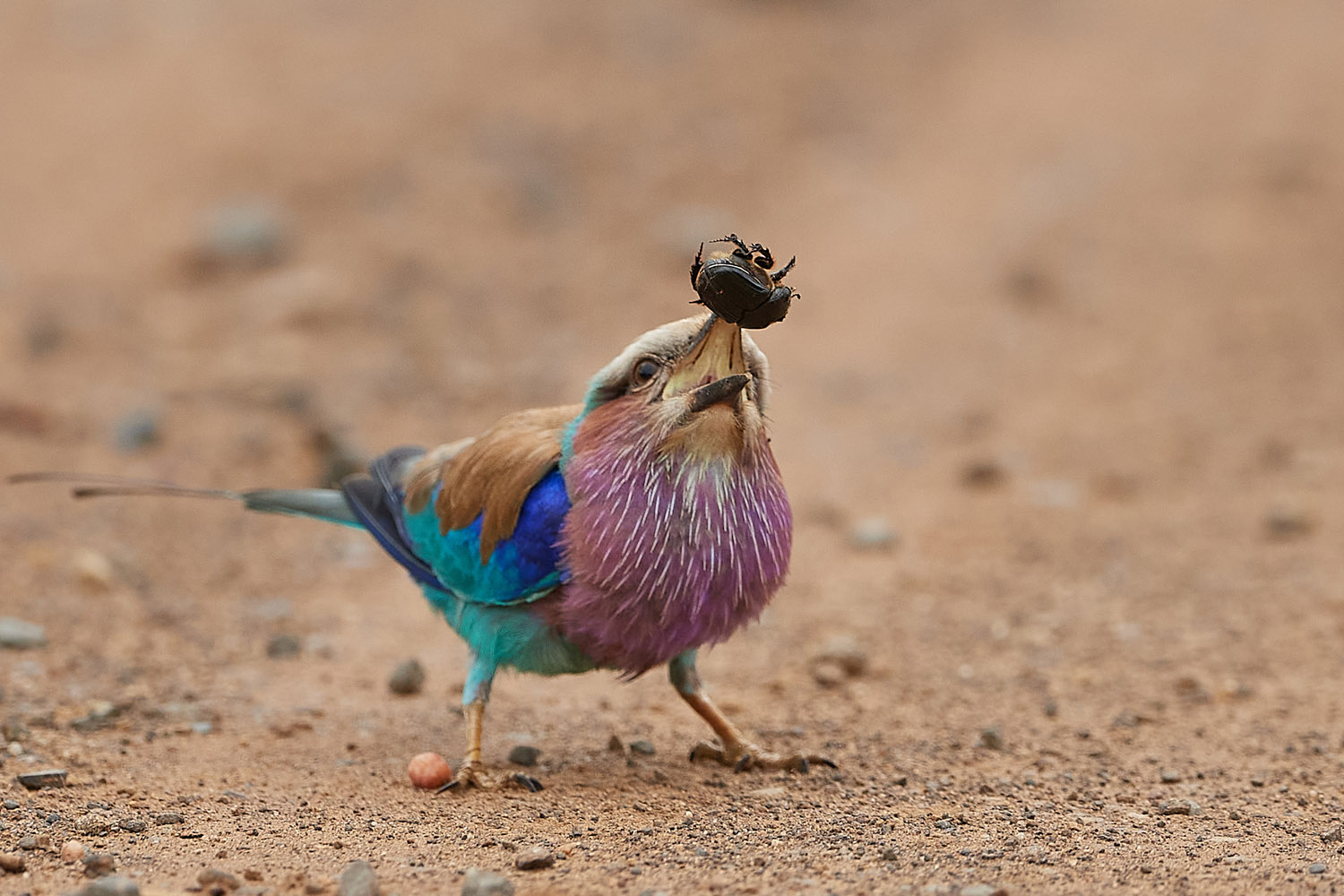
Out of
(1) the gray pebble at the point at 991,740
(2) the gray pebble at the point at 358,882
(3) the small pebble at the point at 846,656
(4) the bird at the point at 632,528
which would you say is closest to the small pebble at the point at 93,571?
(4) the bird at the point at 632,528

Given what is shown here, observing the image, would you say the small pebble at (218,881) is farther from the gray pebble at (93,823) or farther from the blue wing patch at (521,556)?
the blue wing patch at (521,556)

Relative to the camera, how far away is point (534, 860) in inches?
135

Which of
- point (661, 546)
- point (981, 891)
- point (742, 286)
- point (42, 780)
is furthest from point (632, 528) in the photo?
point (42, 780)

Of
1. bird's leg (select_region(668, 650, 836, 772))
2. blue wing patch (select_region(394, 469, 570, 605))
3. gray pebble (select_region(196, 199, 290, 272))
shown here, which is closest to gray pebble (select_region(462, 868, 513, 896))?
blue wing patch (select_region(394, 469, 570, 605))

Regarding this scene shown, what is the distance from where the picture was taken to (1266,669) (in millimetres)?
5566

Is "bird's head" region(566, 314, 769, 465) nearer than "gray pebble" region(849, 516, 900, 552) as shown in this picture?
Yes

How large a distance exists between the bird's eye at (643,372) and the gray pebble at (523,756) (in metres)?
1.34

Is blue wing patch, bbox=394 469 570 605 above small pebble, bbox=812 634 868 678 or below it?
above

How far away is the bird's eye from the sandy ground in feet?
4.05

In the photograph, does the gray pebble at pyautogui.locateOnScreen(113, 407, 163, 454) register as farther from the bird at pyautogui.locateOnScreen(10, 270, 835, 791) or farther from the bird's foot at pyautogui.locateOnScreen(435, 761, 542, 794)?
the bird's foot at pyautogui.locateOnScreen(435, 761, 542, 794)

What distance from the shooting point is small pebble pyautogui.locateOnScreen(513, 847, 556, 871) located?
3.42 m

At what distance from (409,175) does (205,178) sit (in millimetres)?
1543

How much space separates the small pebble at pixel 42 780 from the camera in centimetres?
407

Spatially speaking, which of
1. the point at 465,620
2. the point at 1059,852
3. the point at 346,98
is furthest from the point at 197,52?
the point at 1059,852
